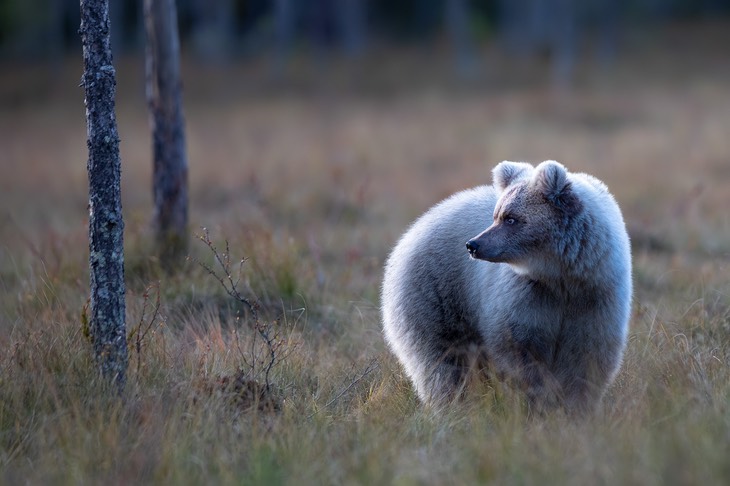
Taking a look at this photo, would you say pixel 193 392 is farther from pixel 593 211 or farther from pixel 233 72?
pixel 233 72

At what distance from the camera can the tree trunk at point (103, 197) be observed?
5102mm

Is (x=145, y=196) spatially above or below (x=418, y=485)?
below

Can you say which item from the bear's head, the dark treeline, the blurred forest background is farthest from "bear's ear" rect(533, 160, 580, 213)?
the dark treeline

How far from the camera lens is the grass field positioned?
4.38 meters

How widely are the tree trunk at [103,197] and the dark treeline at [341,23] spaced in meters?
32.7

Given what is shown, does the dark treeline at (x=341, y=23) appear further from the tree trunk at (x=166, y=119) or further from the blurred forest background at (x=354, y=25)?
the tree trunk at (x=166, y=119)

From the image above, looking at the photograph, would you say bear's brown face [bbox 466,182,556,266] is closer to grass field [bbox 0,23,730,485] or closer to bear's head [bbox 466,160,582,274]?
bear's head [bbox 466,160,582,274]

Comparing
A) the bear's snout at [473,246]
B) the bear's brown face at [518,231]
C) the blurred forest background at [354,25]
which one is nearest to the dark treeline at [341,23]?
the blurred forest background at [354,25]

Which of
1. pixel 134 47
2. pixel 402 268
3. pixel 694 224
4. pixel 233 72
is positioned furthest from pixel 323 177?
pixel 134 47

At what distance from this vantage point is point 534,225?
210 inches

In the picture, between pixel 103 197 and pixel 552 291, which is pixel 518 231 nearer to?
pixel 552 291

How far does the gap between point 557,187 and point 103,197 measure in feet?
8.67

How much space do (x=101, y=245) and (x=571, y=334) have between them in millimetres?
2786

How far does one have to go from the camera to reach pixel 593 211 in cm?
529
